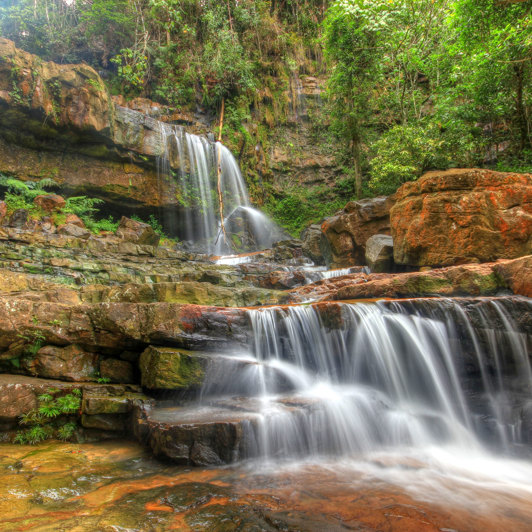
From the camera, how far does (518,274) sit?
5.45 metres

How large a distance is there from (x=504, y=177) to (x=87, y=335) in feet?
31.3

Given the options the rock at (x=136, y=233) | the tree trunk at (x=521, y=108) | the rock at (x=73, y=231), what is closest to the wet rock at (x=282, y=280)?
the rock at (x=136, y=233)

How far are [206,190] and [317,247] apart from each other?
6.99 meters

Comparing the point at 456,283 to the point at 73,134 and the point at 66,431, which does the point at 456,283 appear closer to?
the point at 66,431

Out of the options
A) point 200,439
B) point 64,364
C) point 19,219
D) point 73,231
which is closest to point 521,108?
point 200,439

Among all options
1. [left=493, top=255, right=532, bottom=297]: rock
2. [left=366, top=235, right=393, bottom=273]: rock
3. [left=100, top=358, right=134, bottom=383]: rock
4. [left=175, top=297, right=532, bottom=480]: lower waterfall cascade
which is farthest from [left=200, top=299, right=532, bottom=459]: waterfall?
[left=366, top=235, right=393, bottom=273]: rock

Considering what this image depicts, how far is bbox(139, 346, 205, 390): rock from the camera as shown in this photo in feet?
14.5

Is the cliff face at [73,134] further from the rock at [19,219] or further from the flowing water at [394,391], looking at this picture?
the flowing water at [394,391]

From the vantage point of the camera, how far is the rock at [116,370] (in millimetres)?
4782

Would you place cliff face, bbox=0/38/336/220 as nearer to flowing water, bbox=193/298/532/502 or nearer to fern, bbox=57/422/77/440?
flowing water, bbox=193/298/532/502

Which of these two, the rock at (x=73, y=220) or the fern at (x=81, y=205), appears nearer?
the rock at (x=73, y=220)

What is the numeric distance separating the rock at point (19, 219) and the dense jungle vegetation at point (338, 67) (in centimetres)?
1017

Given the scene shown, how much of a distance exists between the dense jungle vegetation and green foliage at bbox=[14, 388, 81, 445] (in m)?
11.3

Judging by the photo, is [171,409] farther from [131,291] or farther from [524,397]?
[524,397]
